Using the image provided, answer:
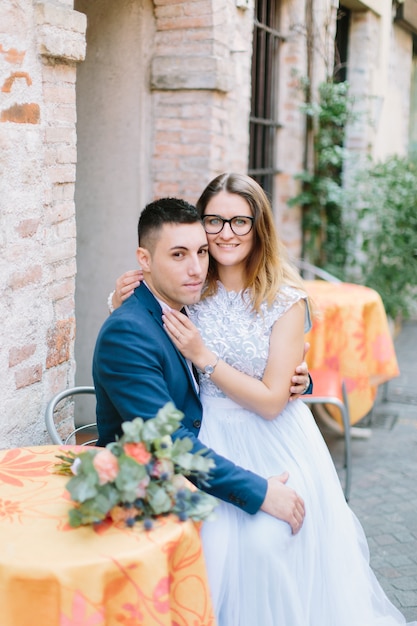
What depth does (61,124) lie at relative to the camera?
2.95 m

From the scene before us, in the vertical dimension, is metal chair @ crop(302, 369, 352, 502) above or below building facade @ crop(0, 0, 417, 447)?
below

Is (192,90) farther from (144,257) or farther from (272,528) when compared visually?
(272,528)

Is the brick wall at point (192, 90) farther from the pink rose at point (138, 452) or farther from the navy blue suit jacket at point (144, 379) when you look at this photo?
the pink rose at point (138, 452)

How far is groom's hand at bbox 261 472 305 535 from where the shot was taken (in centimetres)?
241

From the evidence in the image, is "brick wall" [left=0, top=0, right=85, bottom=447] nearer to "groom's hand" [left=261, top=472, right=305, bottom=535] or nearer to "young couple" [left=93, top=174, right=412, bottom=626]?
"young couple" [left=93, top=174, right=412, bottom=626]

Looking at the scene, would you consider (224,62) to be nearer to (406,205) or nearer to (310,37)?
(310,37)

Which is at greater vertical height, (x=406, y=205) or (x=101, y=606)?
(x=406, y=205)

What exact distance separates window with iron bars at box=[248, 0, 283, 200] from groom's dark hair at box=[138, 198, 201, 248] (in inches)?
161

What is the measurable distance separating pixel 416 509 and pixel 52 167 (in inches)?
115

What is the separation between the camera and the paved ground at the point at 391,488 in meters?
3.68

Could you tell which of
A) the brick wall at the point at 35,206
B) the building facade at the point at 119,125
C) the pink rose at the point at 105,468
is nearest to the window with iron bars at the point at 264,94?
the building facade at the point at 119,125

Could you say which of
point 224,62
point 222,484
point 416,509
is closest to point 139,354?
point 222,484

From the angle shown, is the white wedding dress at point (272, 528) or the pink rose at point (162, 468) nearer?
the pink rose at point (162, 468)

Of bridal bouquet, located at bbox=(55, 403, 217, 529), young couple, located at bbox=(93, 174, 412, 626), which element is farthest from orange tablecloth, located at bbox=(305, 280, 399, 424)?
bridal bouquet, located at bbox=(55, 403, 217, 529)
